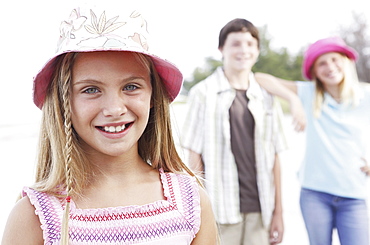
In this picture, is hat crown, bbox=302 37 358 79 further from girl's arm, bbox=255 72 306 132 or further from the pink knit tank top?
the pink knit tank top

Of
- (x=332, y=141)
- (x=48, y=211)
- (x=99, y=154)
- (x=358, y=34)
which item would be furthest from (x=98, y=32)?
(x=358, y=34)

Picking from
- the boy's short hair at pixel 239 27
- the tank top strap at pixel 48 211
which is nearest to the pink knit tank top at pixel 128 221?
the tank top strap at pixel 48 211

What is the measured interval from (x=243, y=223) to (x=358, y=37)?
111 ft

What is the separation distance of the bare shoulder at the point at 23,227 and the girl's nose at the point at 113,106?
351mm

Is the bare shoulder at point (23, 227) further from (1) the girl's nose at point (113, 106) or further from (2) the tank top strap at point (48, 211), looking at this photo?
(1) the girl's nose at point (113, 106)

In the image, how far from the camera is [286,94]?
10.4ft

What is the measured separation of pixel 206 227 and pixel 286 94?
1690 mm

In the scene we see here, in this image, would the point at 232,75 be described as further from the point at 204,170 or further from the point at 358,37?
the point at 358,37

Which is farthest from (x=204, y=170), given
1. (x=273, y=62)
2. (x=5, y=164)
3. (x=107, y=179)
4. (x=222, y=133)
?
(x=273, y=62)

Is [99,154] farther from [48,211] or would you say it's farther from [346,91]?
[346,91]

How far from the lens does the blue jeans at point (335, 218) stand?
3029 mm

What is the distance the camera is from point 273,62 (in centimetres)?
3472

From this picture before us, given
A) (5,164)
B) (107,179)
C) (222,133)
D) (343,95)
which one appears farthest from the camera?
(5,164)

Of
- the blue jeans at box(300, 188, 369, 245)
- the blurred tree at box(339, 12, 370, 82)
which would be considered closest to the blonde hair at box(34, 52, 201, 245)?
the blue jeans at box(300, 188, 369, 245)
